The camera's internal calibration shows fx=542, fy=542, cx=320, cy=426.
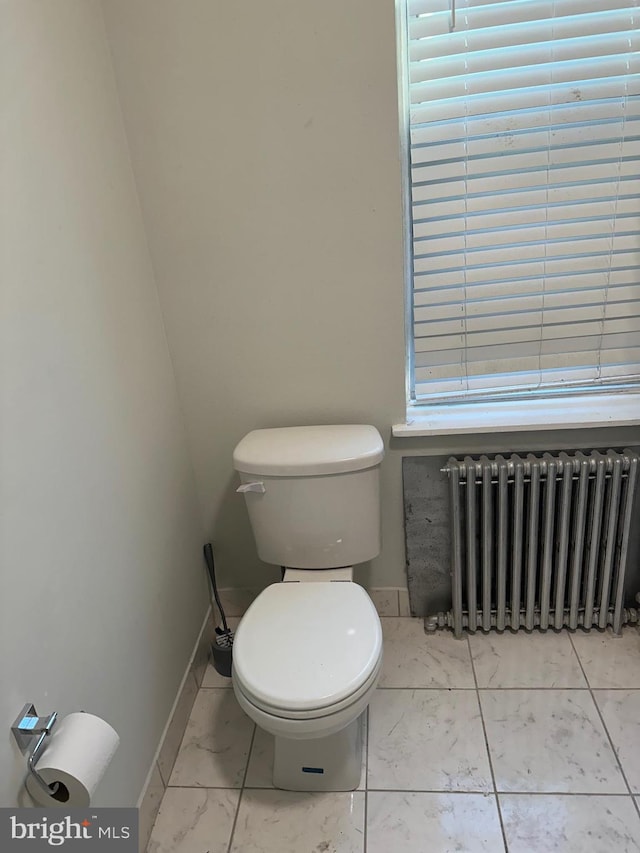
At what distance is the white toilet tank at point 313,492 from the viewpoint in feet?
4.75

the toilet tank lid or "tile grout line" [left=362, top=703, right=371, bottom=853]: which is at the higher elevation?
the toilet tank lid

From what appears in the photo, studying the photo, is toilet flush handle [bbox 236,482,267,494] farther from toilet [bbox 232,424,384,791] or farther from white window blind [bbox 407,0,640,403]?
white window blind [bbox 407,0,640,403]

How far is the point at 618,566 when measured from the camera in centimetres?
165

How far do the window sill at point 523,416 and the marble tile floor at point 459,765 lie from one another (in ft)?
2.35

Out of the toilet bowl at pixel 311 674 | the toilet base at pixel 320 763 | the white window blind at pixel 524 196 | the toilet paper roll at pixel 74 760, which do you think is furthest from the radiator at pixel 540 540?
the toilet paper roll at pixel 74 760

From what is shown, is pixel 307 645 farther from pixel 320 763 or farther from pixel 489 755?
pixel 489 755

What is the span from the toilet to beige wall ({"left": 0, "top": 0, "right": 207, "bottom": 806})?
275 mm

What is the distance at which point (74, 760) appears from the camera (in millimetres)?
871

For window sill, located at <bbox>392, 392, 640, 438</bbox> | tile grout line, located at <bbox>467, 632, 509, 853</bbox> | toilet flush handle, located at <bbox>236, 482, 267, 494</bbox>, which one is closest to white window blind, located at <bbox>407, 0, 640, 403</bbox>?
window sill, located at <bbox>392, 392, 640, 438</bbox>

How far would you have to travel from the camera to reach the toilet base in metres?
1.33

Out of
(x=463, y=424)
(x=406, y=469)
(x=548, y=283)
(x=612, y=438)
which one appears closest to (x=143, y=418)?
(x=406, y=469)

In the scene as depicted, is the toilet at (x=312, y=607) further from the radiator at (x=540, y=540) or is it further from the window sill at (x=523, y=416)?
the radiator at (x=540, y=540)

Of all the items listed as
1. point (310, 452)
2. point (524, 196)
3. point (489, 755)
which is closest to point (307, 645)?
point (310, 452)

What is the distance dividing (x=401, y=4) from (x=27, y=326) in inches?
45.0
